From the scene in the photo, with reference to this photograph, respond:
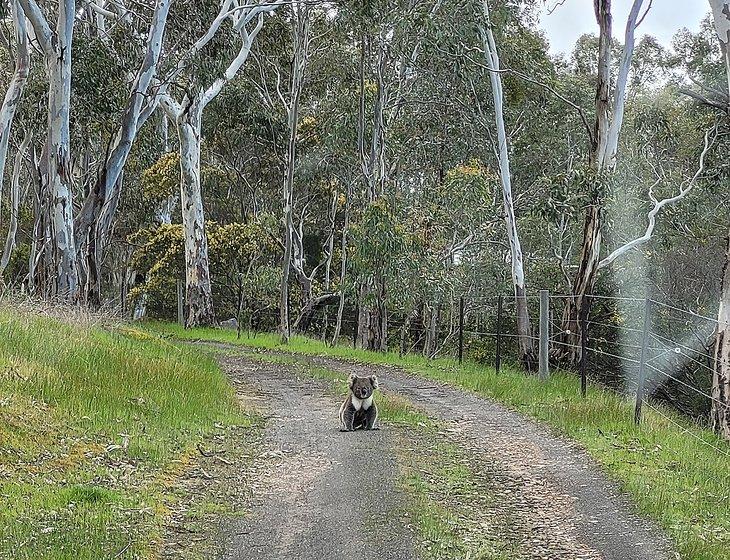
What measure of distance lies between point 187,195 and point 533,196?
9.40m

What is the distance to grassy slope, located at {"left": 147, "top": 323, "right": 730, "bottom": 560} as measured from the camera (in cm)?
606

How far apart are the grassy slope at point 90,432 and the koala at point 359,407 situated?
3.87 feet

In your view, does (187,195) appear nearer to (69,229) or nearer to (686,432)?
(69,229)

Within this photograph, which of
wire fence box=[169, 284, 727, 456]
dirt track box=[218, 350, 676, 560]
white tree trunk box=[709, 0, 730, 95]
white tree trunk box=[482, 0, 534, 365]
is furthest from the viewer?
white tree trunk box=[482, 0, 534, 365]

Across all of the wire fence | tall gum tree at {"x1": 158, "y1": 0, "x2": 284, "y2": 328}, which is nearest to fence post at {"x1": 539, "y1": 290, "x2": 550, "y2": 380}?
the wire fence

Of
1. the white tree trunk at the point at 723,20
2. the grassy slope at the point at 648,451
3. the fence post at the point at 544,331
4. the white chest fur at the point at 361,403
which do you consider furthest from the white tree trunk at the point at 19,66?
the white tree trunk at the point at 723,20

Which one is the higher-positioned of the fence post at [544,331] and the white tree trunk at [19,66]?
the white tree trunk at [19,66]

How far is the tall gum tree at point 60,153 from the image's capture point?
1650 cm

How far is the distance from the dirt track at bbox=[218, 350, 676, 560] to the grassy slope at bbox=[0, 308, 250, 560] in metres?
0.75

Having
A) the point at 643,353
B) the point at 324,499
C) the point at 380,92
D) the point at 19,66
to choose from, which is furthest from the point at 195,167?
the point at 324,499

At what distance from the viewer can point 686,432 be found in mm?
9789

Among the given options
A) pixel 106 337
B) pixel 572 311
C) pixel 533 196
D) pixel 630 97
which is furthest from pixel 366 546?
pixel 630 97

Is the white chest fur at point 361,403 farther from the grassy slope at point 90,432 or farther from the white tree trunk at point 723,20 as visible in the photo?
the white tree trunk at point 723,20

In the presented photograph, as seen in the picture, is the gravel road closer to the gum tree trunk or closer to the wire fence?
the wire fence
